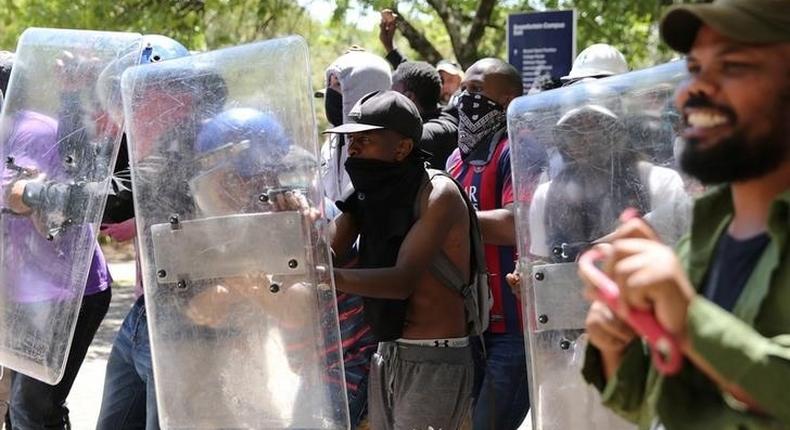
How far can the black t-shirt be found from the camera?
209 centimetres

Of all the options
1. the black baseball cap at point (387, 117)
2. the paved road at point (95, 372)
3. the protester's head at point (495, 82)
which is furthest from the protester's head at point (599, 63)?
the paved road at point (95, 372)

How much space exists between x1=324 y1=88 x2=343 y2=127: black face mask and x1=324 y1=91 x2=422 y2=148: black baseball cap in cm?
146

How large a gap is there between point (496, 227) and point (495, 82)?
875mm

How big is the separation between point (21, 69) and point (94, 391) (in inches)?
160

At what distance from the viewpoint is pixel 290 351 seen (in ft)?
12.0

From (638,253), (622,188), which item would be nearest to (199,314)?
(622,188)

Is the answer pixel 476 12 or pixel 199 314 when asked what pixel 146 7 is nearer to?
pixel 476 12

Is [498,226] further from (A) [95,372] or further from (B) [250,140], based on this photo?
(A) [95,372]

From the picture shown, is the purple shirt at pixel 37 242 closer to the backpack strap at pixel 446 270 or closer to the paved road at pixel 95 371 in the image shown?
the backpack strap at pixel 446 270

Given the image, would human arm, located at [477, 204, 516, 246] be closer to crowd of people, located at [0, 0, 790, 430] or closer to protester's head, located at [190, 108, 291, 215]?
crowd of people, located at [0, 0, 790, 430]

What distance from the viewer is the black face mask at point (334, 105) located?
5859 mm

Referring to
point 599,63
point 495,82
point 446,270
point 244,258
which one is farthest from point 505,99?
point 244,258

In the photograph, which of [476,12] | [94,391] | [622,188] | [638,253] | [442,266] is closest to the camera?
[638,253]

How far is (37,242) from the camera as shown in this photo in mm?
4609
